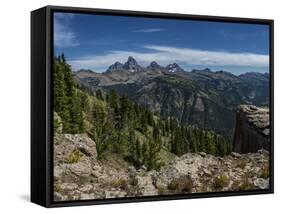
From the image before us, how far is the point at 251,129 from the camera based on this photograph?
33.9 feet

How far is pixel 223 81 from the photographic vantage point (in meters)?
10.2

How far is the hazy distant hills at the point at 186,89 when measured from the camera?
9492mm

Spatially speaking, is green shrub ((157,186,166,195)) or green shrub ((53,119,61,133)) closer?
green shrub ((53,119,61,133))

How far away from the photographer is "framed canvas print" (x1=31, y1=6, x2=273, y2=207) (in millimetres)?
9109

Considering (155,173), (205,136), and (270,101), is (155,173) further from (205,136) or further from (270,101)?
(270,101)

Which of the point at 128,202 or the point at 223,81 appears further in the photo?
the point at 223,81

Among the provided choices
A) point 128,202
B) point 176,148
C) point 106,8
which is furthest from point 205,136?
point 106,8

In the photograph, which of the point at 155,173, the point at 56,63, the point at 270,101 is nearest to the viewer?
the point at 56,63

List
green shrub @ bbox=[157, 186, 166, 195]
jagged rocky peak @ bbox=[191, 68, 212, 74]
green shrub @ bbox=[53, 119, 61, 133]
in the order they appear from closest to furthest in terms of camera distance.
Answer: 1. green shrub @ bbox=[53, 119, 61, 133]
2. green shrub @ bbox=[157, 186, 166, 195]
3. jagged rocky peak @ bbox=[191, 68, 212, 74]

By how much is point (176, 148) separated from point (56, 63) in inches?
70.7

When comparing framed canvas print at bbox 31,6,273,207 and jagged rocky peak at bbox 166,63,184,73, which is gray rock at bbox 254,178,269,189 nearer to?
framed canvas print at bbox 31,6,273,207

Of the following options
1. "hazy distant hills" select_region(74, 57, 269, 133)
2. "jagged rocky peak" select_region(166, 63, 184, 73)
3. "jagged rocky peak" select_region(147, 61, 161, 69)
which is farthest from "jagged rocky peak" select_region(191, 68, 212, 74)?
"jagged rocky peak" select_region(147, 61, 161, 69)

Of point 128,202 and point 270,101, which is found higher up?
point 270,101

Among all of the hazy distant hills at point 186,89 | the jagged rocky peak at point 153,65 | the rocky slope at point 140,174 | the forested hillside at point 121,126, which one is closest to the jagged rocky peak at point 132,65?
the hazy distant hills at point 186,89
